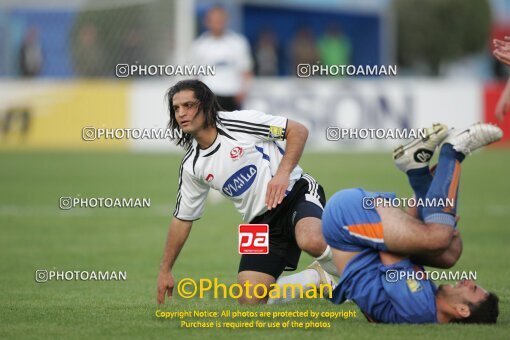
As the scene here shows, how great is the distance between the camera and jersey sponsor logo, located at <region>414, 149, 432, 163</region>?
688 cm

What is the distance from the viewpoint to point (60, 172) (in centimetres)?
2044

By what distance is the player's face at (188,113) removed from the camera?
7.79 metres

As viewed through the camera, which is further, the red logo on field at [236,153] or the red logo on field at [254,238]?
the red logo on field at [254,238]

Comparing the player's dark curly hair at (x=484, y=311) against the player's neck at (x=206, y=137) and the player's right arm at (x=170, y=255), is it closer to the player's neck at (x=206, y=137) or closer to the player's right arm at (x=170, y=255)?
the player's right arm at (x=170, y=255)

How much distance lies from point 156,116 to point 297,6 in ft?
43.7

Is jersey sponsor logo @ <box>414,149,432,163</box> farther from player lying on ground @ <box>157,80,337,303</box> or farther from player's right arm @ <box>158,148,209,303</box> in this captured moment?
player's right arm @ <box>158,148,209,303</box>

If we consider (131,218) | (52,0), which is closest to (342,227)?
(131,218)

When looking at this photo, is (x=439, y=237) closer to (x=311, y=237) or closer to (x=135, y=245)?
(x=311, y=237)

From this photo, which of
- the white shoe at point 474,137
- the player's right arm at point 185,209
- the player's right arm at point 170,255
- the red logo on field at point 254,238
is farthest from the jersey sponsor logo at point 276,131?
the white shoe at point 474,137

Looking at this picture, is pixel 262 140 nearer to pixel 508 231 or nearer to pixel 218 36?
pixel 508 231

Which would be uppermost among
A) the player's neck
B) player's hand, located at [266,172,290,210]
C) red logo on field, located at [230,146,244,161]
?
the player's neck

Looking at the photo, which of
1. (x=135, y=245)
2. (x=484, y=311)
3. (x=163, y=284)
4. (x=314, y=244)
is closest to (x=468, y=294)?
(x=484, y=311)

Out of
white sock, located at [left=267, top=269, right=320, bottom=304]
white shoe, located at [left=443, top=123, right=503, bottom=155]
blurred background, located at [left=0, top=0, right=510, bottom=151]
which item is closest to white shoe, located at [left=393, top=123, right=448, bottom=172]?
white shoe, located at [left=443, top=123, right=503, bottom=155]

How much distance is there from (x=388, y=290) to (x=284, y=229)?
6.02ft
